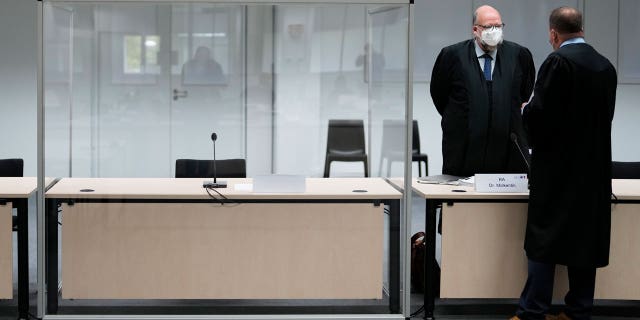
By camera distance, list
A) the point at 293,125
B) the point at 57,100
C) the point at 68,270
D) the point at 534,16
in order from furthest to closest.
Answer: the point at 534,16, the point at 293,125, the point at 57,100, the point at 68,270

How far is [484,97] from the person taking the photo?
4410mm

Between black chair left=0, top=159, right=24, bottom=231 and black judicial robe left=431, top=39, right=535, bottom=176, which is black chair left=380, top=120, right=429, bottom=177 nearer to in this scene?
black judicial robe left=431, top=39, right=535, bottom=176

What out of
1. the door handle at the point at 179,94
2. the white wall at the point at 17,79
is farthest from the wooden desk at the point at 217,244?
the white wall at the point at 17,79

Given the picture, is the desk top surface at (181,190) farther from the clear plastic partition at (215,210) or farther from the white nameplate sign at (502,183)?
the white nameplate sign at (502,183)

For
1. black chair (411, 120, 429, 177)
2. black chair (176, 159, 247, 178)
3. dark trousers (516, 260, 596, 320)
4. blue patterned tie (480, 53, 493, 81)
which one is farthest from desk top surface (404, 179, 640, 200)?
black chair (411, 120, 429, 177)

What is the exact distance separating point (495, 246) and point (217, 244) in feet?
4.54

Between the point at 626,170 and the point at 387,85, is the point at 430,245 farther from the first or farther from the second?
the point at 387,85

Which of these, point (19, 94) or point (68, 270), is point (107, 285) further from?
point (19, 94)

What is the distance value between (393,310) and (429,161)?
171 inches

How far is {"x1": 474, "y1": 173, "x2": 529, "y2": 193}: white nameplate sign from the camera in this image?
3984 millimetres

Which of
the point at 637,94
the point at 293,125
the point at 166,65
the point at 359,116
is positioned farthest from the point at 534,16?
the point at 166,65

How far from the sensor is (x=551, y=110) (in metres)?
3.57

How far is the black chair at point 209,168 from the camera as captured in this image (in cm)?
454

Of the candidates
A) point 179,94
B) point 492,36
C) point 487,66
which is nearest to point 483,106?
point 487,66
